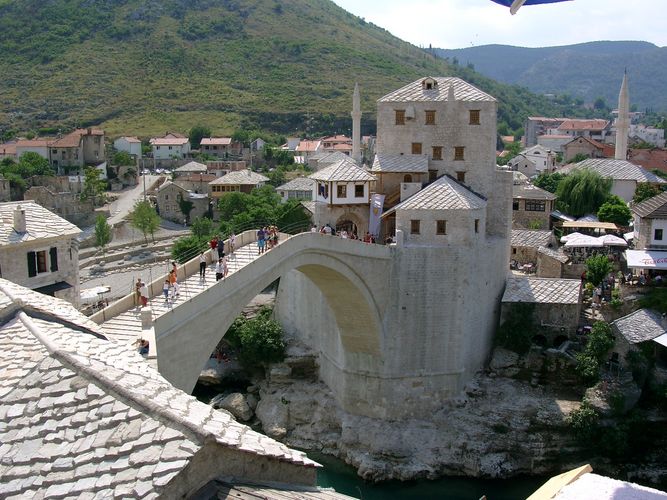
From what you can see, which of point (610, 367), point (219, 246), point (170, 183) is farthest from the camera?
point (170, 183)

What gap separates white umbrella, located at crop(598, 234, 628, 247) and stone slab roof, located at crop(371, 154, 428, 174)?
44.4ft

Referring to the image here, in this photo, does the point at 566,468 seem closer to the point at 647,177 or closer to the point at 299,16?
the point at 647,177

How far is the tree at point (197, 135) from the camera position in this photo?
338ft

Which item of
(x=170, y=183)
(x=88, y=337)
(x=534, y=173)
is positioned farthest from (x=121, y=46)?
(x=88, y=337)

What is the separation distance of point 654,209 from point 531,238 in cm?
877

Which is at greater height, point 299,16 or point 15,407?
point 299,16

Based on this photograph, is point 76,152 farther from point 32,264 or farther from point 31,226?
point 32,264

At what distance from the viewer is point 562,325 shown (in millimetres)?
35562

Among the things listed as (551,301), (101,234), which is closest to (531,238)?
(551,301)

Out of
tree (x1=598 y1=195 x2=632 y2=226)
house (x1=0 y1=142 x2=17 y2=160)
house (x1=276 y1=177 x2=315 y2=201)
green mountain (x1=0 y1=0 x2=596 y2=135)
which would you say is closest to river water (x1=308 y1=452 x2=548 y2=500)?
tree (x1=598 y1=195 x2=632 y2=226)

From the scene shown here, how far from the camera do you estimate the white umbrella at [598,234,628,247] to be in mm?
42219

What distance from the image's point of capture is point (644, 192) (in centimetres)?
5138

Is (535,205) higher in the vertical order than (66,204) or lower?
higher

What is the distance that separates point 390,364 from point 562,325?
8.69m
